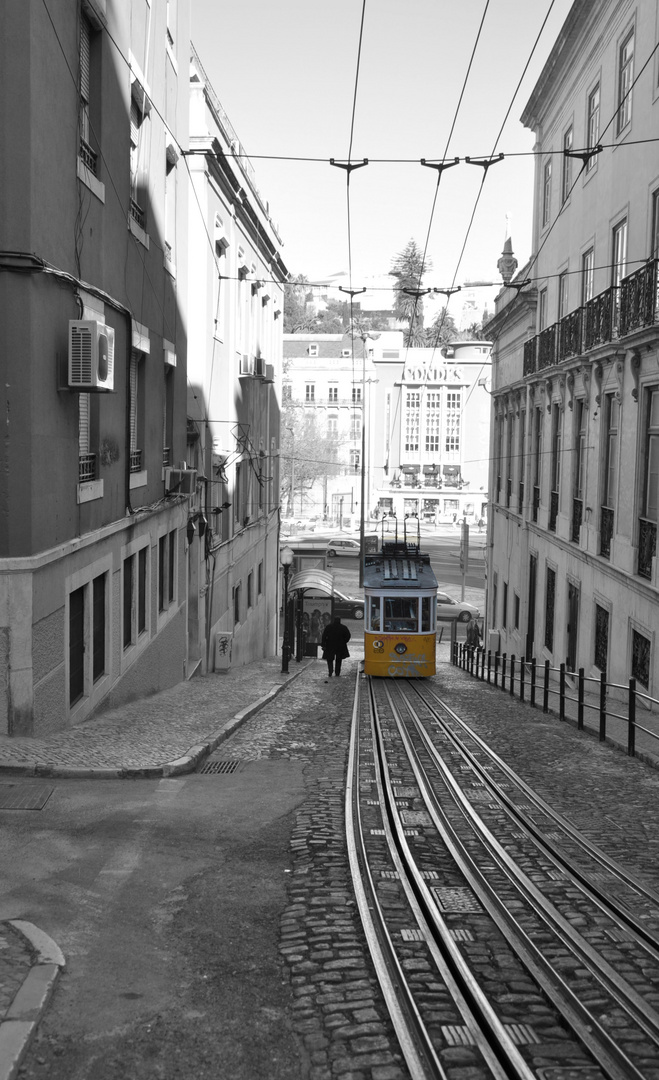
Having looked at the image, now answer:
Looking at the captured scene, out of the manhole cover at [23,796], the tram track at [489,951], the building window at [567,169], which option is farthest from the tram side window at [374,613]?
the manhole cover at [23,796]

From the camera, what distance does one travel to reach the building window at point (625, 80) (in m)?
20.0

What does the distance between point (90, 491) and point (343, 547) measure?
193 feet

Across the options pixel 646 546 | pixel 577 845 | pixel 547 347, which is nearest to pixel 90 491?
pixel 577 845

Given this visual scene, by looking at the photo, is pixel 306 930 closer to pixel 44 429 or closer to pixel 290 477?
pixel 44 429

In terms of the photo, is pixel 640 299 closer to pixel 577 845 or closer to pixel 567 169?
pixel 567 169

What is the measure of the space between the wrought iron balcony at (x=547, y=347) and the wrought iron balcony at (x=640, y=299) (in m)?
6.94

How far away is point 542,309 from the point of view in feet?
96.3

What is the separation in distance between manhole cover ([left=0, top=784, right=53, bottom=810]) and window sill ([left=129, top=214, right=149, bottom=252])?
28.5 ft

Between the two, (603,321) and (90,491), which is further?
(603,321)

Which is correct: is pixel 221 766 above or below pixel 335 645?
above

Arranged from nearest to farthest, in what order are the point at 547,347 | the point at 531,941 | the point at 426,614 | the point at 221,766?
1. the point at 531,941
2. the point at 221,766
3. the point at 426,614
4. the point at 547,347

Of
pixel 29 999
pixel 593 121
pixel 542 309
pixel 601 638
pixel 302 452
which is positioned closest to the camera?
pixel 29 999

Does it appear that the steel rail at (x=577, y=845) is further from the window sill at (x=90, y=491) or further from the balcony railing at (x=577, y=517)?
the balcony railing at (x=577, y=517)

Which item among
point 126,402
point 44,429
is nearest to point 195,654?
point 126,402
